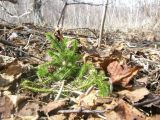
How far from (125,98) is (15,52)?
82 cm

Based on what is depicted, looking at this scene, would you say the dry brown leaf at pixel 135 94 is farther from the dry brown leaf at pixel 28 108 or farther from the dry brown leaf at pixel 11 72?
the dry brown leaf at pixel 11 72

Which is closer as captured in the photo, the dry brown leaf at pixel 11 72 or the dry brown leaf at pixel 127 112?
the dry brown leaf at pixel 127 112

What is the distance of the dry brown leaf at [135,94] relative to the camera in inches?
55.7

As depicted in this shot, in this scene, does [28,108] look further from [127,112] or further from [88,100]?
[127,112]

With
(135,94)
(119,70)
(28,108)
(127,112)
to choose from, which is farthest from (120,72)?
(28,108)

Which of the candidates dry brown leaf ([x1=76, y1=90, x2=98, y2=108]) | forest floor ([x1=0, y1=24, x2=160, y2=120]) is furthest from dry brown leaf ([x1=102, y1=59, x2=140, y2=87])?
dry brown leaf ([x1=76, y1=90, x2=98, y2=108])

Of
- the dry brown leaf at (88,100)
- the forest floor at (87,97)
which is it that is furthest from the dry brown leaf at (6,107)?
the dry brown leaf at (88,100)

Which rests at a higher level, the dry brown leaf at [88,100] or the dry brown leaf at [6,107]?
the dry brown leaf at [88,100]

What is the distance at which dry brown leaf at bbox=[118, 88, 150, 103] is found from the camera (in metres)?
1.42

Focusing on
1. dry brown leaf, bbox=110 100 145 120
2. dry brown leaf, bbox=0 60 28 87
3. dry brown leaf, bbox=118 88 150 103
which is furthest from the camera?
dry brown leaf, bbox=0 60 28 87

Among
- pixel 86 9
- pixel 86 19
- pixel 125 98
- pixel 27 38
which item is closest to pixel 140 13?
pixel 86 19

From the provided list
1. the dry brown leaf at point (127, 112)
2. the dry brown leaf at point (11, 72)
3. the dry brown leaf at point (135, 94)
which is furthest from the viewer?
the dry brown leaf at point (11, 72)

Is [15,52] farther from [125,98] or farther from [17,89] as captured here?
[125,98]

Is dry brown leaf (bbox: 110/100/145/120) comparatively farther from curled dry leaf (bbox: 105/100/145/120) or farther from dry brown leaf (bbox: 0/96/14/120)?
dry brown leaf (bbox: 0/96/14/120)
